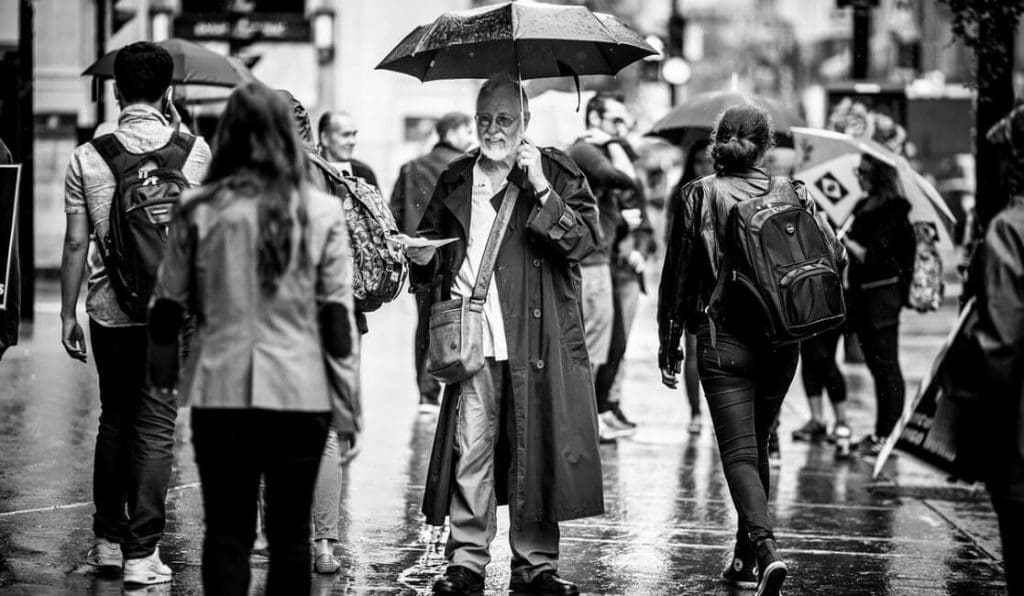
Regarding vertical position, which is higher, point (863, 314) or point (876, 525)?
point (863, 314)

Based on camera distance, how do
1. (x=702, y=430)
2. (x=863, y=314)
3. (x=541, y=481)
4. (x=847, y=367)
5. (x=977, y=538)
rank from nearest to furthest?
1. (x=541, y=481)
2. (x=977, y=538)
3. (x=863, y=314)
4. (x=702, y=430)
5. (x=847, y=367)

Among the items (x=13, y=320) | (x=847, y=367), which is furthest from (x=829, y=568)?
(x=847, y=367)

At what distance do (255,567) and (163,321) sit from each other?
6.77 ft

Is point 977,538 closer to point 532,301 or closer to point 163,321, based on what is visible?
point 532,301

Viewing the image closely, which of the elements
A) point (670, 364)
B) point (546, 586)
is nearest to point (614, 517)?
point (670, 364)

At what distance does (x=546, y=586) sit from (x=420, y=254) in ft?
4.77

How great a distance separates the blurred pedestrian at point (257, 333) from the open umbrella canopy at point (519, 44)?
6.28ft

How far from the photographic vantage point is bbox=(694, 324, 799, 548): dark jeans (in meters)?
6.32

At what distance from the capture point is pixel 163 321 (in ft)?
15.8

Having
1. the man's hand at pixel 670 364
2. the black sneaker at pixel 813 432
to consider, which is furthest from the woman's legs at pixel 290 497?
the black sneaker at pixel 813 432

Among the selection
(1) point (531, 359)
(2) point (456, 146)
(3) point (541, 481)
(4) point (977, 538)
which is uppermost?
(2) point (456, 146)

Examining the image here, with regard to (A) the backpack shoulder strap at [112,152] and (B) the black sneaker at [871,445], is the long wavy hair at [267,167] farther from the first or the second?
(B) the black sneaker at [871,445]

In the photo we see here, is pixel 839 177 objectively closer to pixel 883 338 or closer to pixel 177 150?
pixel 883 338

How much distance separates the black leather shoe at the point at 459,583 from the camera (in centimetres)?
624
